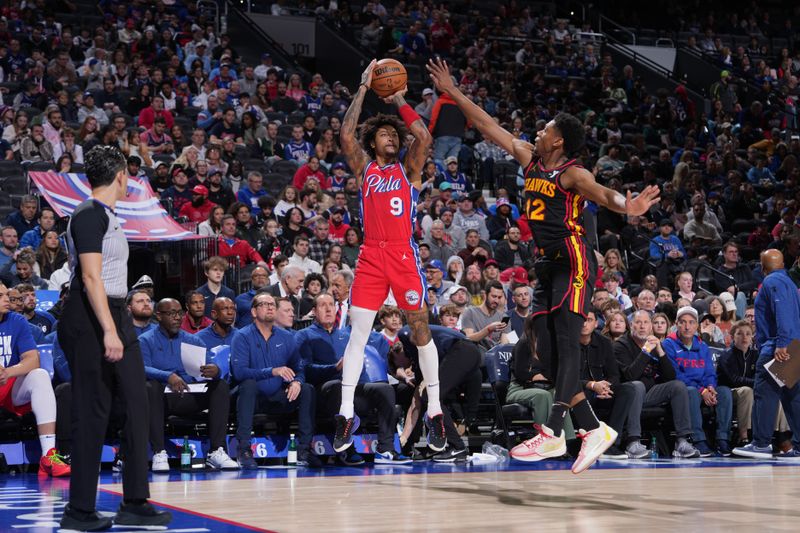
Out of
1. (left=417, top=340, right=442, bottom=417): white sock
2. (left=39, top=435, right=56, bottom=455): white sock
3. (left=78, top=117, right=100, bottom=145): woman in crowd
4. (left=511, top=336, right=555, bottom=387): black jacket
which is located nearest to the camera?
(left=417, top=340, right=442, bottom=417): white sock

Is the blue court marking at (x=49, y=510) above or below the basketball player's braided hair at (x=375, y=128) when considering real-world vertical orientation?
below

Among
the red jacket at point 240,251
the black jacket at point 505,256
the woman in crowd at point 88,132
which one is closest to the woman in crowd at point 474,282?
the black jacket at point 505,256

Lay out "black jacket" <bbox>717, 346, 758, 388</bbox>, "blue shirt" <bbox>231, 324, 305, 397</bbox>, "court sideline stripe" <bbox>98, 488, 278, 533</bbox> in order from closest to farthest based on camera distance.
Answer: "court sideline stripe" <bbox>98, 488, 278, 533</bbox> < "blue shirt" <bbox>231, 324, 305, 397</bbox> < "black jacket" <bbox>717, 346, 758, 388</bbox>

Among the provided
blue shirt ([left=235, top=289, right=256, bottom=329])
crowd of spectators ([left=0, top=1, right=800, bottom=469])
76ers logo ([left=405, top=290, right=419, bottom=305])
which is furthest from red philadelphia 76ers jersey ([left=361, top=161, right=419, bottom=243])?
blue shirt ([left=235, top=289, right=256, bottom=329])

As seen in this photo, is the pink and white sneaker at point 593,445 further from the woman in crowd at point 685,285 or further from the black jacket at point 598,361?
the woman in crowd at point 685,285

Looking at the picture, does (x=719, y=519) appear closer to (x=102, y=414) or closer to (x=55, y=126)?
(x=102, y=414)

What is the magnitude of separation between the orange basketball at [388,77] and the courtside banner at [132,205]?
221 inches

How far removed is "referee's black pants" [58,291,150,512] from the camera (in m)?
5.32

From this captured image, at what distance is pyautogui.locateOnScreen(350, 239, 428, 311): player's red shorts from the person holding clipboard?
158 inches

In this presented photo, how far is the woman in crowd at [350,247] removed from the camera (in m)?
13.5

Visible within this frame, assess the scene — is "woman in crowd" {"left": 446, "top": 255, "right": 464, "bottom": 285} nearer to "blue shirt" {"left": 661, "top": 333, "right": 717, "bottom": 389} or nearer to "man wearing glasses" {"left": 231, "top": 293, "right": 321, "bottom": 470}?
"blue shirt" {"left": 661, "top": 333, "right": 717, "bottom": 389}

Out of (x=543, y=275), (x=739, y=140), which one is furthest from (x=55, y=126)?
(x=739, y=140)

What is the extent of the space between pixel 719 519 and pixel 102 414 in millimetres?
3254

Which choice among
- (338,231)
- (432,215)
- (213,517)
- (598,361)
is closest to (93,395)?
(213,517)
